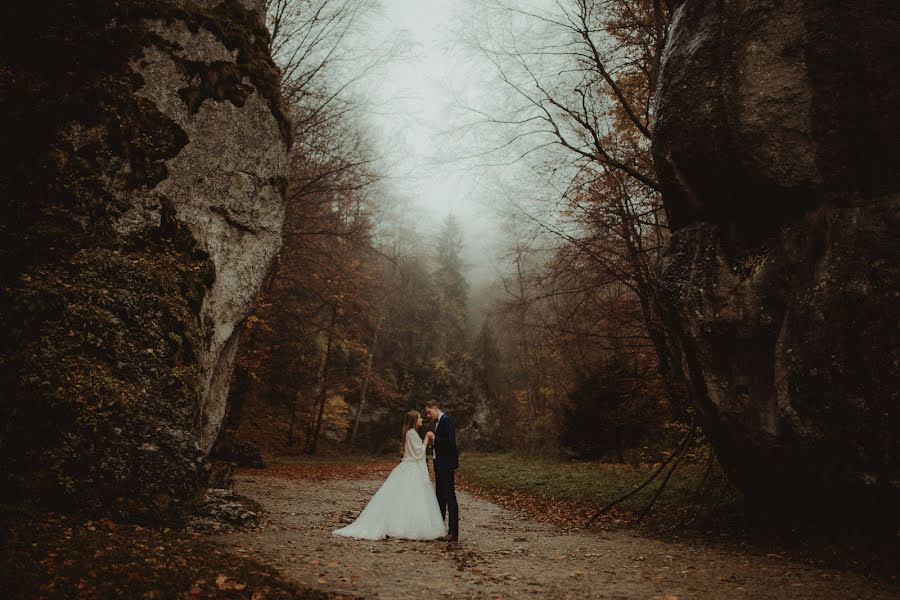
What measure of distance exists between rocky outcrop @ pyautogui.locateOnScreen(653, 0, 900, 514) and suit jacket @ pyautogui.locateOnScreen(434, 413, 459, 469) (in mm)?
3943

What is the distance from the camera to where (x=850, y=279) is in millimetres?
6215

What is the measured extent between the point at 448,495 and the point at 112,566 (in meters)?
4.38

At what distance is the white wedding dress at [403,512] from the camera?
7.71 meters

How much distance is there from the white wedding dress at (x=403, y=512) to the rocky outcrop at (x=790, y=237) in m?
Result: 4.52

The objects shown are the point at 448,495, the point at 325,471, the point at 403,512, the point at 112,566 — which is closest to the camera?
the point at 112,566

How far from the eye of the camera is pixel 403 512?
25.8 ft

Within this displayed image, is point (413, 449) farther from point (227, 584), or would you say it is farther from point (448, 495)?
point (227, 584)

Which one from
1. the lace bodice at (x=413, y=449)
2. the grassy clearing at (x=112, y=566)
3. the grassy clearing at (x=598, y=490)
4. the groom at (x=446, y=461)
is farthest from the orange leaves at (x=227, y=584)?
the grassy clearing at (x=598, y=490)

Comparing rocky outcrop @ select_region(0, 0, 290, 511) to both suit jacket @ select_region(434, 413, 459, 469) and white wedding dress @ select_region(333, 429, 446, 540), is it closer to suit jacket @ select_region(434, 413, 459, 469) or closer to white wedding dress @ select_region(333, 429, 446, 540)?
white wedding dress @ select_region(333, 429, 446, 540)

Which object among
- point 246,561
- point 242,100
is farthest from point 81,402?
point 242,100

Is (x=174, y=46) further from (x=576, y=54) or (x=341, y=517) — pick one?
(x=341, y=517)

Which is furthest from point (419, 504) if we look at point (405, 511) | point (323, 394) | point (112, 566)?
point (323, 394)

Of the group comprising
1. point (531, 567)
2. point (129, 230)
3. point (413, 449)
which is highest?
point (129, 230)

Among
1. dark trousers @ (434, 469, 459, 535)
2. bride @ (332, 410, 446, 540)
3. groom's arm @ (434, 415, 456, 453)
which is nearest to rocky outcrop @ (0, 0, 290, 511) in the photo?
bride @ (332, 410, 446, 540)
